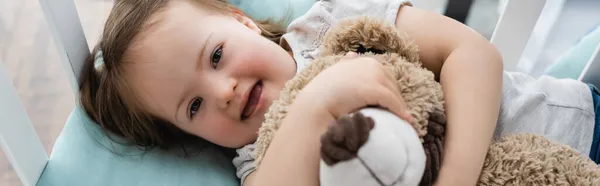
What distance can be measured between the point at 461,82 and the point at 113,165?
18.3 inches

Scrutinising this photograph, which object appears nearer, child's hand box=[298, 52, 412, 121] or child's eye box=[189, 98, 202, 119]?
child's hand box=[298, 52, 412, 121]

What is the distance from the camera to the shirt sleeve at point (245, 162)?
68 centimetres

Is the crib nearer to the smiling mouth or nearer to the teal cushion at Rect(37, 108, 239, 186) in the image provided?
the teal cushion at Rect(37, 108, 239, 186)

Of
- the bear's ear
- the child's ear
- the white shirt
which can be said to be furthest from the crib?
the bear's ear

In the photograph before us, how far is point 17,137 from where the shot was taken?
0.61m

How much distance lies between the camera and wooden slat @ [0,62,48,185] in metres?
0.59

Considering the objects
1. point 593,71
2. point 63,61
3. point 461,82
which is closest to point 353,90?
point 461,82

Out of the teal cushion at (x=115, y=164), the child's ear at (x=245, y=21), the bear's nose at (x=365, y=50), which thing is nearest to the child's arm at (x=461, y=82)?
the bear's nose at (x=365, y=50)

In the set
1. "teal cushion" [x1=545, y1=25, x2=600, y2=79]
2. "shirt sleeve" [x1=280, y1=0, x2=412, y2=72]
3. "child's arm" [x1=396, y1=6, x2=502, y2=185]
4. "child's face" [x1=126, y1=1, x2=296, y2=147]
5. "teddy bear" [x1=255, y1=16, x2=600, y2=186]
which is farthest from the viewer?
"teal cushion" [x1=545, y1=25, x2=600, y2=79]

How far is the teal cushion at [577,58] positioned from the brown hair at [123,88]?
0.58m

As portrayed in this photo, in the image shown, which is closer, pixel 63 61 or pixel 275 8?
pixel 63 61

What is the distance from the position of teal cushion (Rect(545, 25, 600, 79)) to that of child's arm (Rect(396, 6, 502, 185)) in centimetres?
31

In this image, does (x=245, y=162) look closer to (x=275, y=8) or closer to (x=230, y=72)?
(x=230, y=72)

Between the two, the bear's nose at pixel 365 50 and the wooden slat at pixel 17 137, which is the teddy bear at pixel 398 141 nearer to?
the bear's nose at pixel 365 50
